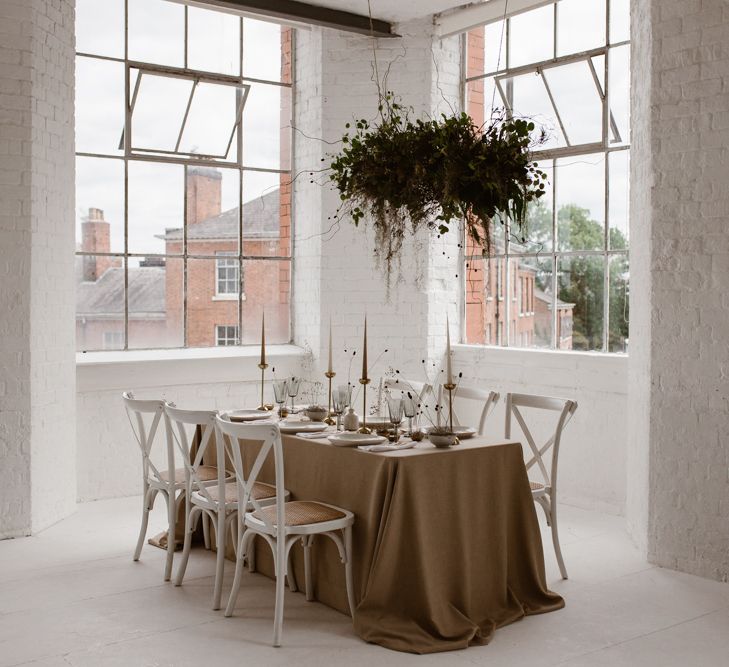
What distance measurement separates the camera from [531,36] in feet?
21.8

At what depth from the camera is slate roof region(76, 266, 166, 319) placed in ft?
21.3

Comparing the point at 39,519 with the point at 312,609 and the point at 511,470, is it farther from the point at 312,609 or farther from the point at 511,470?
the point at 511,470

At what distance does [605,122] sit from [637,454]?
242 centimetres

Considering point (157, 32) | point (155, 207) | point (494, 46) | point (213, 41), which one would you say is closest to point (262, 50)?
point (213, 41)

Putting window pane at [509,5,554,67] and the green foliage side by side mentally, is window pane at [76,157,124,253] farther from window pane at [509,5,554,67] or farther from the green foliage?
window pane at [509,5,554,67]

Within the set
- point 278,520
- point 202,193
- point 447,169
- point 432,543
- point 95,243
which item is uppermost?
point 202,193

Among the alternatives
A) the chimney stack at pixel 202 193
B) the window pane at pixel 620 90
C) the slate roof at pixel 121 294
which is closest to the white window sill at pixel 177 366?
the slate roof at pixel 121 294

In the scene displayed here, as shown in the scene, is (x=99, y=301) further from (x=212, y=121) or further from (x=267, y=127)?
(x=267, y=127)

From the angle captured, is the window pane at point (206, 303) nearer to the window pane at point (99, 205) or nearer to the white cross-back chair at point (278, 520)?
the window pane at point (99, 205)

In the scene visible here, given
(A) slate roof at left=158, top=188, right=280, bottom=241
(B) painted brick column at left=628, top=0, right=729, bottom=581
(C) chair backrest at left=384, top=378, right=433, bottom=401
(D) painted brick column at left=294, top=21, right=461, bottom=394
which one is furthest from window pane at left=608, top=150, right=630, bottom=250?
(A) slate roof at left=158, top=188, right=280, bottom=241

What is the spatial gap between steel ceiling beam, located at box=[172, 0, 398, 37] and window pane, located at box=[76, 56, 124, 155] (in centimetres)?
78

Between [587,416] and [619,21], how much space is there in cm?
274

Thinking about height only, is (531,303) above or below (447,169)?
below

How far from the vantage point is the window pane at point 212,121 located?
686 centimetres
